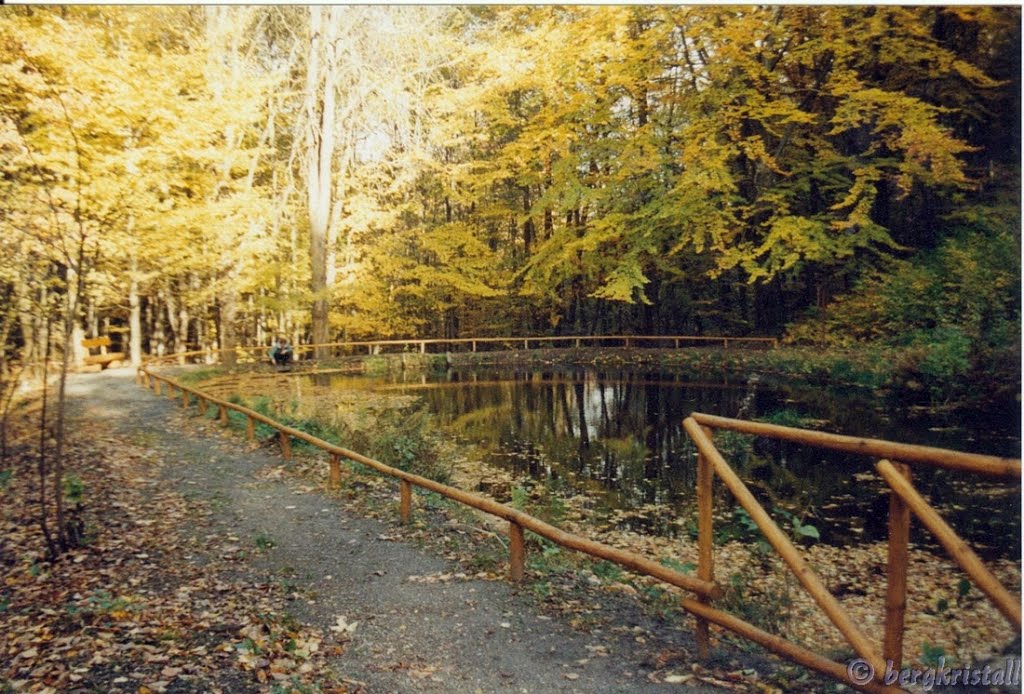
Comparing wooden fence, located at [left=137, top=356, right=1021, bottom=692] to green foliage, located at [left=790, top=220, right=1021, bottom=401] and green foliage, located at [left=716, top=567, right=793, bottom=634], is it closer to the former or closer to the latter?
green foliage, located at [left=716, top=567, right=793, bottom=634]

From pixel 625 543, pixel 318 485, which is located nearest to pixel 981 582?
pixel 625 543

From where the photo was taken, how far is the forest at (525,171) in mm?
5227

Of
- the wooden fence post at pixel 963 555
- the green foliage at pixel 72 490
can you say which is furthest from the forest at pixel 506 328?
the green foliage at pixel 72 490

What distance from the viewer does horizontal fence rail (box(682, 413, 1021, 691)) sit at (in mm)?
1791

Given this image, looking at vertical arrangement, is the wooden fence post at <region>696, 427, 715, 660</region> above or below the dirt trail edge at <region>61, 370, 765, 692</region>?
above

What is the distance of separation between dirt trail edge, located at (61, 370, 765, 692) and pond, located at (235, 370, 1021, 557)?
169 cm

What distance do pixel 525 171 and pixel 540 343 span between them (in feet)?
16.1

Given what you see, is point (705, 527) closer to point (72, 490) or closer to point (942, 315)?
point (72, 490)

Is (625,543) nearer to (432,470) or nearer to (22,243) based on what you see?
(432,470)

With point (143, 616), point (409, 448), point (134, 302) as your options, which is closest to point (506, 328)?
point (409, 448)

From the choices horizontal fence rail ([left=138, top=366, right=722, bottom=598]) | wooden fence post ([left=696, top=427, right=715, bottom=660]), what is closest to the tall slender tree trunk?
horizontal fence rail ([left=138, top=366, right=722, bottom=598])

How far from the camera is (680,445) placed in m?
9.09

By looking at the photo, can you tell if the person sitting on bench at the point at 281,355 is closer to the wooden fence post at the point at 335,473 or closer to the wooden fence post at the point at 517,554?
the wooden fence post at the point at 335,473

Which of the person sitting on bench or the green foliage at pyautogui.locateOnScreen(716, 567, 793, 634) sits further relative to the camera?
the person sitting on bench
